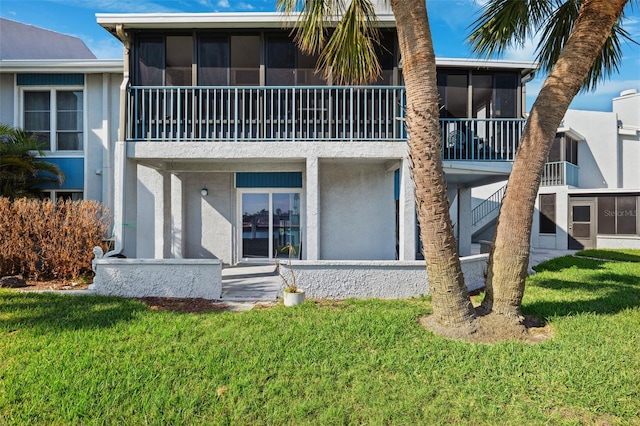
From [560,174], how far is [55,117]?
79.0 ft

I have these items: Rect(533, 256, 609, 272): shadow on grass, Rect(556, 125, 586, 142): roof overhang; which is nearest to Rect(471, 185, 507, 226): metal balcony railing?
Rect(556, 125, 586, 142): roof overhang

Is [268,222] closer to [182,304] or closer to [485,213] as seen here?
[182,304]

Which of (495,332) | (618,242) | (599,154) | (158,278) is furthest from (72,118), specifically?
(599,154)

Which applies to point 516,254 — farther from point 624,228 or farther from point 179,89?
point 624,228

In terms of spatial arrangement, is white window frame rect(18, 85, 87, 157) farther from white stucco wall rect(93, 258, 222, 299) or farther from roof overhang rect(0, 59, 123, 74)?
white stucco wall rect(93, 258, 222, 299)

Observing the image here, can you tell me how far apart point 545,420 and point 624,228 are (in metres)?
19.5

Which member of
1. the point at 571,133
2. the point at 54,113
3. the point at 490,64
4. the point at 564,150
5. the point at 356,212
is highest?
the point at 571,133

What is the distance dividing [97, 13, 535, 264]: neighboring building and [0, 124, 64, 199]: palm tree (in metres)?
3.52

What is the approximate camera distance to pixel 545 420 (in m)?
3.33

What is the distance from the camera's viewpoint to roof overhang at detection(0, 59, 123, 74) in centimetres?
1118

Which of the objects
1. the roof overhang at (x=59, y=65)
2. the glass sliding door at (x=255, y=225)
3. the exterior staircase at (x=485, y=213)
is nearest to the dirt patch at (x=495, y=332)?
the glass sliding door at (x=255, y=225)

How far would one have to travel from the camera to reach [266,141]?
27.5ft

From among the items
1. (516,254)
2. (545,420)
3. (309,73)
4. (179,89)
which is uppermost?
(309,73)

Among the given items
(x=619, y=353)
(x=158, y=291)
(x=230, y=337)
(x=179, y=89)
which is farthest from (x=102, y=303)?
(x=619, y=353)
